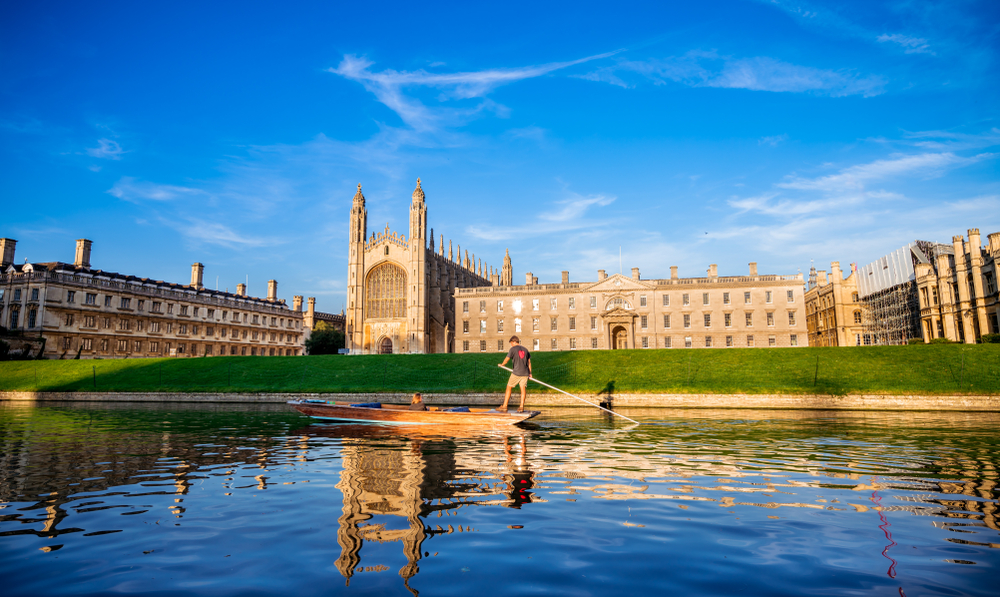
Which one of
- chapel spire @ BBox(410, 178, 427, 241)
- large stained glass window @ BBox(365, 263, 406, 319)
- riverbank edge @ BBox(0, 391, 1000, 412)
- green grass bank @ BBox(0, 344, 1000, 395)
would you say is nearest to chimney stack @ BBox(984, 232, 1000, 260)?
green grass bank @ BBox(0, 344, 1000, 395)

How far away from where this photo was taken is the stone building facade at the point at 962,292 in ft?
186

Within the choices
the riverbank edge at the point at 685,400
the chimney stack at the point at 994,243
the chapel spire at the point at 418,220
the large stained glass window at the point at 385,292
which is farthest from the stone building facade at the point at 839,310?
the large stained glass window at the point at 385,292

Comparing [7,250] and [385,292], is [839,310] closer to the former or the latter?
[385,292]

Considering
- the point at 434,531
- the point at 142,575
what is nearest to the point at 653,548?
the point at 434,531

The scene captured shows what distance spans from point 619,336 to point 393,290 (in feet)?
107

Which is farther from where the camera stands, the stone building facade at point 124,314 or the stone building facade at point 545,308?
the stone building facade at point 545,308

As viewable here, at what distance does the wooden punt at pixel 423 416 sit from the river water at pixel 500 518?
2774 millimetres

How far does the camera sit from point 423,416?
17062 millimetres

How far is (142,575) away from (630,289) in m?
68.5

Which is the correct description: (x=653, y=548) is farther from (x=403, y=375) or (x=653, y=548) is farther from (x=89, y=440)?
(x=403, y=375)

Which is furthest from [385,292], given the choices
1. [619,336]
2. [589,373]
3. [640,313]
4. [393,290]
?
[589,373]

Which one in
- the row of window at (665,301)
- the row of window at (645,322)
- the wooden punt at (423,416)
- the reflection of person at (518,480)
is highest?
the row of window at (665,301)

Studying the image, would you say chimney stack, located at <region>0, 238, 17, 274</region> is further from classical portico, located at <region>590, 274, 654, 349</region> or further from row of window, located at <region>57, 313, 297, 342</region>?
classical portico, located at <region>590, 274, 654, 349</region>

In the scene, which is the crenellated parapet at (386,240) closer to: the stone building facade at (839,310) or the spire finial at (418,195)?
the spire finial at (418,195)
